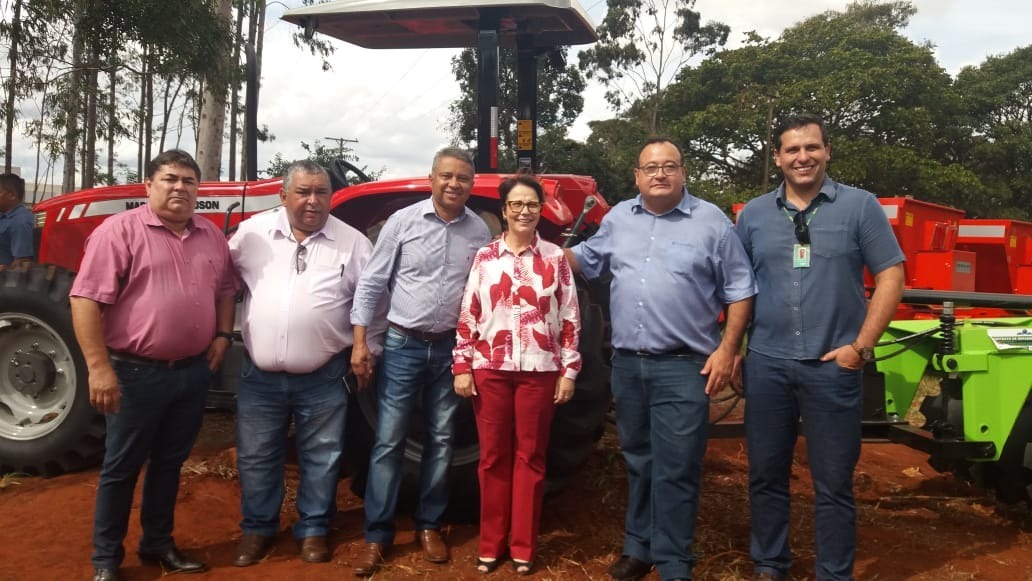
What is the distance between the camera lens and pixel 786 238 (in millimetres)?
2949

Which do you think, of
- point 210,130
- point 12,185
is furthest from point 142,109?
point 12,185

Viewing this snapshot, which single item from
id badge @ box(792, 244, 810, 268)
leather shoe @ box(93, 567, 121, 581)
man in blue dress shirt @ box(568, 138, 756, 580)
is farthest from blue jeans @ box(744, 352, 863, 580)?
leather shoe @ box(93, 567, 121, 581)

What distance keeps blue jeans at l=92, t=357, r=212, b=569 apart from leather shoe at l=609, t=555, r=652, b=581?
173cm

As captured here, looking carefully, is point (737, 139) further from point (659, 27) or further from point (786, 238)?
point (786, 238)

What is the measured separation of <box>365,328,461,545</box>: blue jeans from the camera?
327cm

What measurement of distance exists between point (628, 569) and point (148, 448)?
1.88 m

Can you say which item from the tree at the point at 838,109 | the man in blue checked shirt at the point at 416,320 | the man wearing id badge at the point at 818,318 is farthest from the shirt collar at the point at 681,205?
the tree at the point at 838,109

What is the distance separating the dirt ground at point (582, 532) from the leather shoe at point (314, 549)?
33 mm

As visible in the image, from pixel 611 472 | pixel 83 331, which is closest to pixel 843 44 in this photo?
pixel 611 472

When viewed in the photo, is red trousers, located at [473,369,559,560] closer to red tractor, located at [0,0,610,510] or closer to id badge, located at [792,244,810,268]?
red tractor, located at [0,0,610,510]

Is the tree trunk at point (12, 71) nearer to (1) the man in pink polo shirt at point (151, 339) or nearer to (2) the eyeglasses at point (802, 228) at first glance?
(1) the man in pink polo shirt at point (151, 339)

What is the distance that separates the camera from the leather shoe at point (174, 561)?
3254mm

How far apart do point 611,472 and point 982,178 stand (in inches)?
1057

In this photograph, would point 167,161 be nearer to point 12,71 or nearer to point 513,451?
point 513,451
